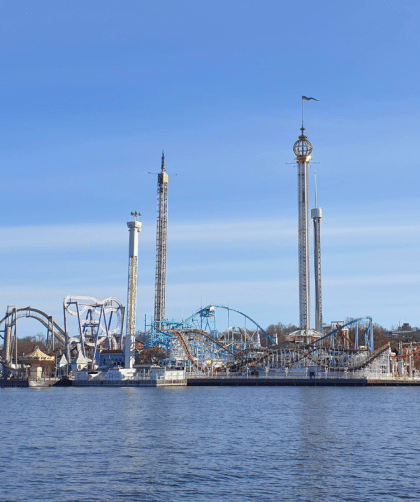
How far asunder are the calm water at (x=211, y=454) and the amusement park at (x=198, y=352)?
5183 cm

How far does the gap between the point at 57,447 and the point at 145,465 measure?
27.3 ft

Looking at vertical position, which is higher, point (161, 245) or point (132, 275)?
point (161, 245)

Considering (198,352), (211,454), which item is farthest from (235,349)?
(211,454)

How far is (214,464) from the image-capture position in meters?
35.3

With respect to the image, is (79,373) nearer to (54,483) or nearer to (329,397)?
(329,397)

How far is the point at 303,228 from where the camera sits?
490 feet

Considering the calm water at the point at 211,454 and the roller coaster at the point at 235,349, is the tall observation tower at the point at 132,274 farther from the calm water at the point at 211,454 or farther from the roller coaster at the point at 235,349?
the calm water at the point at 211,454

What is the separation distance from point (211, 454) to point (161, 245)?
11078 cm

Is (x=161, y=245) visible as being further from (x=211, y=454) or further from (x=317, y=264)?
(x=211, y=454)

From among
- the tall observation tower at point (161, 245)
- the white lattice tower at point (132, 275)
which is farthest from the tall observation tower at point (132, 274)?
the tall observation tower at point (161, 245)

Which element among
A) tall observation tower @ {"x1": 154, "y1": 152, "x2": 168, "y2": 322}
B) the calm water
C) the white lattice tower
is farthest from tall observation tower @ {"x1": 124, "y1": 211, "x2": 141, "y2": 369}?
the calm water

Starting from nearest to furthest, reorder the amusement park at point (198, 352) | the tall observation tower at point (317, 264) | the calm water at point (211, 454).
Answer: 1. the calm water at point (211, 454)
2. the amusement park at point (198, 352)
3. the tall observation tower at point (317, 264)

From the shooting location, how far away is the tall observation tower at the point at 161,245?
145 meters

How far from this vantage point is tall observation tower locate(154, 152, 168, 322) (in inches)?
5719
